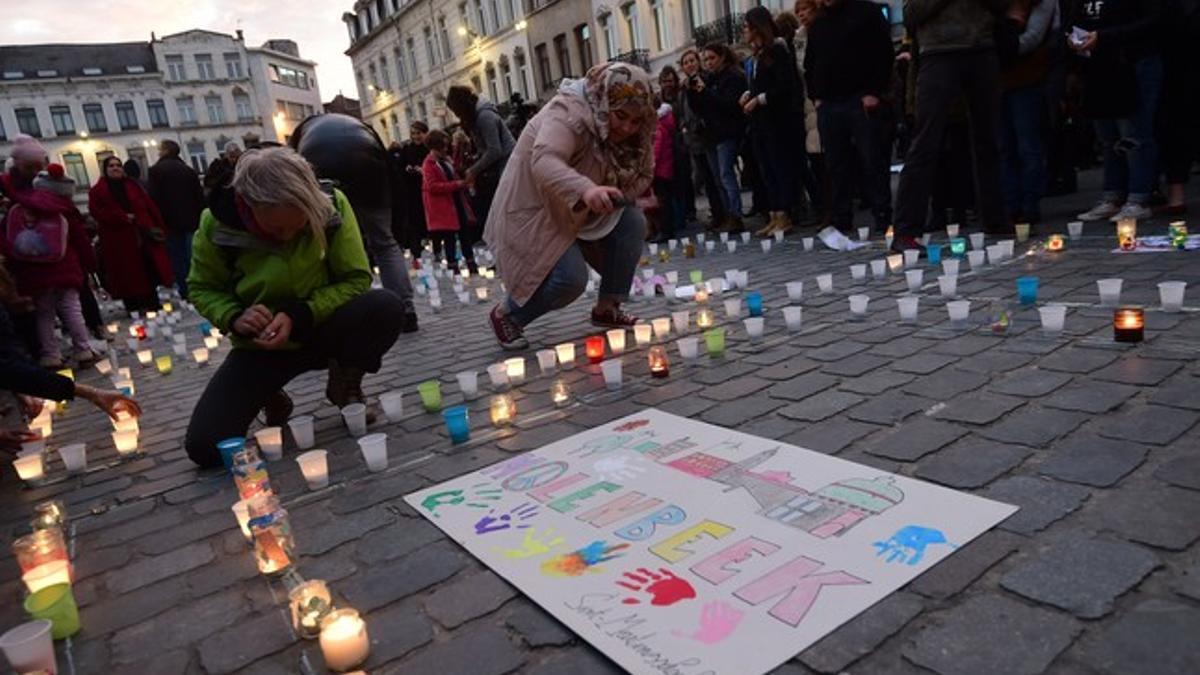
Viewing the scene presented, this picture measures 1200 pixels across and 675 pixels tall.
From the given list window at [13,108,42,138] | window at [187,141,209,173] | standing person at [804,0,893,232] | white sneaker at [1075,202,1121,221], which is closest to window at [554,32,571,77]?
standing person at [804,0,893,232]

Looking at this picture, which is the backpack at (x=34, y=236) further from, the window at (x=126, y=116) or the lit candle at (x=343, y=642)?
the window at (x=126, y=116)

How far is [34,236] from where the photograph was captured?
621 centimetres

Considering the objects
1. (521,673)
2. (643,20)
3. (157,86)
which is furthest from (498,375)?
(157,86)

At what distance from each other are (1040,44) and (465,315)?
5.12m

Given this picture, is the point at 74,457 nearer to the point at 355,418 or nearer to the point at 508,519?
the point at 355,418

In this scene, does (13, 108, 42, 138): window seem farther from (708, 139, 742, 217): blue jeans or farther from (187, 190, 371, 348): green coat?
(187, 190, 371, 348): green coat

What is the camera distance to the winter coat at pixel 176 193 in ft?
31.4

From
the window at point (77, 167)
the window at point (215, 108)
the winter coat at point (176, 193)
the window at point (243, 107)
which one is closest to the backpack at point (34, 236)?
the winter coat at point (176, 193)

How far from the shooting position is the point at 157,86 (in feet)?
193

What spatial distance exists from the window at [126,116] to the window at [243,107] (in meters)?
7.45

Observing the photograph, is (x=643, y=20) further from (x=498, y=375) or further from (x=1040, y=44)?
(x=498, y=375)

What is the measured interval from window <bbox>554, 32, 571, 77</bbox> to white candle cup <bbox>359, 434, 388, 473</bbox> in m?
32.3

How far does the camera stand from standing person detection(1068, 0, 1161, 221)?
5145 mm

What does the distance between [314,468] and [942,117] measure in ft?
16.1
